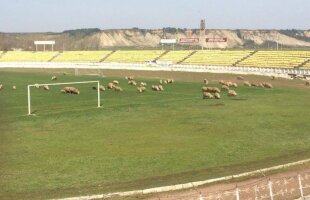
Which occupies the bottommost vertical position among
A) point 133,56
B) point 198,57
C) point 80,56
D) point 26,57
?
point 26,57

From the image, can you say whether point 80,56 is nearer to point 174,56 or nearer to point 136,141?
point 174,56

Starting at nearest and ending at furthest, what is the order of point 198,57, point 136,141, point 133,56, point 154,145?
point 154,145 < point 136,141 < point 198,57 < point 133,56

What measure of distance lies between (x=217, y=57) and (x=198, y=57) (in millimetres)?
6757

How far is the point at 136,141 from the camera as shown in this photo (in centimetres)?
2648

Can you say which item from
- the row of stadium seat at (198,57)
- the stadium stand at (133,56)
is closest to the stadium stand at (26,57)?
the row of stadium seat at (198,57)

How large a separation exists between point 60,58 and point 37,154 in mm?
132408

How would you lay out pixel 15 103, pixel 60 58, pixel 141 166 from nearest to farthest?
pixel 141 166 < pixel 15 103 < pixel 60 58

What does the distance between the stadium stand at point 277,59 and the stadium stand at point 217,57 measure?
3.54 metres

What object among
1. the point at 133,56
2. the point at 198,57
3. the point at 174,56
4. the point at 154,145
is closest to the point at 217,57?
the point at 198,57

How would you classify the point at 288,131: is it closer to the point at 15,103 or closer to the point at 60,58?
the point at 15,103

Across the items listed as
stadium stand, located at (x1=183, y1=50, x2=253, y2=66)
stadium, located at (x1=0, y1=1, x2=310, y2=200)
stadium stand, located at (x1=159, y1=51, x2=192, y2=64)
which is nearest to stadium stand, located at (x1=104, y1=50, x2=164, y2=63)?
stadium stand, located at (x1=159, y1=51, x2=192, y2=64)

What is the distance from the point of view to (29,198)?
54.5 feet

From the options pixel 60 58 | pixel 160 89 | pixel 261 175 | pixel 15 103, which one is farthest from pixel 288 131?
pixel 60 58

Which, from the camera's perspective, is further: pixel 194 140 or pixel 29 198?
pixel 194 140
